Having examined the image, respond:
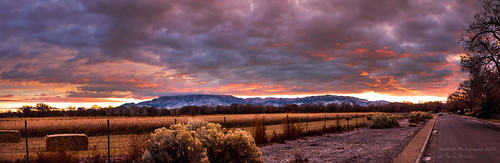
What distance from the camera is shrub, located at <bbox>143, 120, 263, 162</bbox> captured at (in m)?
5.54

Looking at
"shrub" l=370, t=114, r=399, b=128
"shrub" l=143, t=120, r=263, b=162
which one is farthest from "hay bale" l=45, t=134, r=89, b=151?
"shrub" l=370, t=114, r=399, b=128

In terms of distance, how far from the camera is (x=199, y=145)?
5605mm

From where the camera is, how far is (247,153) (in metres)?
6.38

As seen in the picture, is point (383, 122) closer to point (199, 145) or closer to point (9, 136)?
point (199, 145)

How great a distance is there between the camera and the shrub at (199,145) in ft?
18.2

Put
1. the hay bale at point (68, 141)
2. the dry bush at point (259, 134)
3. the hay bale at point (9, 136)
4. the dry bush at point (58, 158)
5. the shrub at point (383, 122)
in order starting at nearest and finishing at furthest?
1. the dry bush at point (58, 158)
2. the dry bush at point (259, 134)
3. the hay bale at point (68, 141)
4. the hay bale at point (9, 136)
5. the shrub at point (383, 122)

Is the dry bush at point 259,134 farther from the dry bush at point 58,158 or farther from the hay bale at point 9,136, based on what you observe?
the hay bale at point 9,136

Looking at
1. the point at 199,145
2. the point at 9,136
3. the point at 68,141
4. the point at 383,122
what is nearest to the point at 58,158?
the point at 199,145

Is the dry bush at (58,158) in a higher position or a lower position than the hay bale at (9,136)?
higher

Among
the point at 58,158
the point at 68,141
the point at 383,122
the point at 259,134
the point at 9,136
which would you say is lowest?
the point at 383,122

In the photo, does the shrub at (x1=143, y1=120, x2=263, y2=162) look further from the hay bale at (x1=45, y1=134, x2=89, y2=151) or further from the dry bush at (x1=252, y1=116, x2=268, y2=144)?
the hay bale at (x1=45, y1=134, x2=89, y2=151)

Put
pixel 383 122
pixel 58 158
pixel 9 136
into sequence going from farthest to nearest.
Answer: pixel 383 122
pixel 9 136
pixel 58 158

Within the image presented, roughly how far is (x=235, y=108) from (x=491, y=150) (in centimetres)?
14318

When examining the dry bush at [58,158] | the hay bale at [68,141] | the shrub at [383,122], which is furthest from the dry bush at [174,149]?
the shrub at [383,122]
